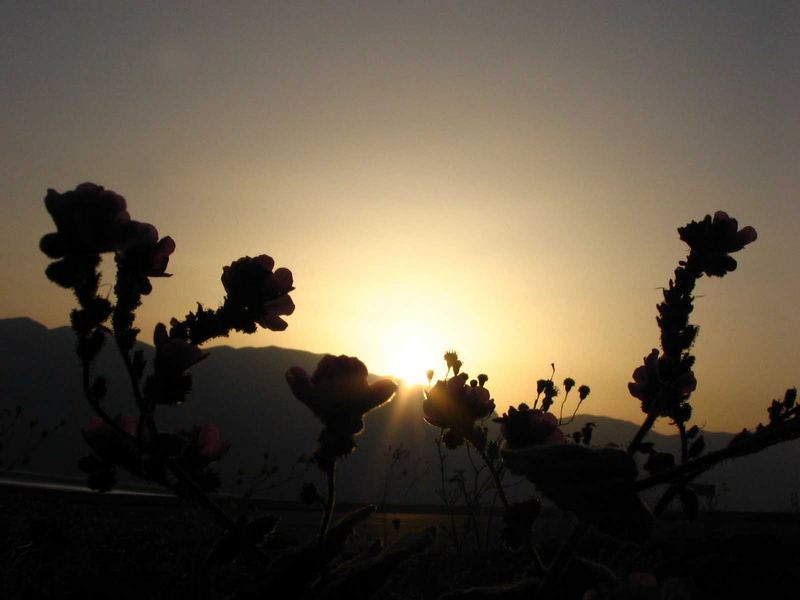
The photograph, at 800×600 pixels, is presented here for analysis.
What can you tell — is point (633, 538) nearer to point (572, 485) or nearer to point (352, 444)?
point (572, 485)

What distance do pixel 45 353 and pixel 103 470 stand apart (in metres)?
209

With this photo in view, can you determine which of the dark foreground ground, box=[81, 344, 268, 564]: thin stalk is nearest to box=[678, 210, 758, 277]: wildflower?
the dark foreground ground

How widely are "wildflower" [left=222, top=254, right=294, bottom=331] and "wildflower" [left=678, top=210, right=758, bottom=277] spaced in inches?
42.5

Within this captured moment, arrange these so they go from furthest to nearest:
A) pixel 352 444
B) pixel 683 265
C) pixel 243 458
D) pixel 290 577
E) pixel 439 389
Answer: pixel 243 458
pixel 439 389
pixel 683 265
pixel 352 444
pixel 290 577

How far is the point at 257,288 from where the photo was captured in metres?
1.51

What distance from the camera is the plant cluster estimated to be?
1027mm

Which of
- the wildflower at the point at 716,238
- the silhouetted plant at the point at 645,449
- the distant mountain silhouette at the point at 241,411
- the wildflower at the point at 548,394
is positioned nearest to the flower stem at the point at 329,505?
the silhouetted plant at the point at 645,449

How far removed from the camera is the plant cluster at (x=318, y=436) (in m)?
1.03

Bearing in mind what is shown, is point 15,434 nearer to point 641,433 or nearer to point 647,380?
point 647,380

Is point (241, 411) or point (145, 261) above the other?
point (241, 411)

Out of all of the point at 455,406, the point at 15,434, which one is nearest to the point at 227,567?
the point at 455,406

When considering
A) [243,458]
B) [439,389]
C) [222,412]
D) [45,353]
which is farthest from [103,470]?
[45,353]

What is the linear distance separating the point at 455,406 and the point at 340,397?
90cm

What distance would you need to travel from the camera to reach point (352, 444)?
3.89ft
